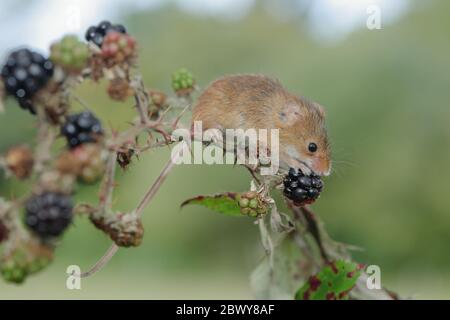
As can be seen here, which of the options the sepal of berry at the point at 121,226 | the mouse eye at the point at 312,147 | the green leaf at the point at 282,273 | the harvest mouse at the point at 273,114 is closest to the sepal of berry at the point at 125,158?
the sepal of berry at the point at 121,226

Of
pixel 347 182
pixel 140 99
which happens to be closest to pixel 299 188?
pixel 140 99

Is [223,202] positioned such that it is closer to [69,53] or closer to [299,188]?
[299,188]

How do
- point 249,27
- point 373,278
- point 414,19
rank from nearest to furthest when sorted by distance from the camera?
point 373,278
point 414,19
point 249,27
